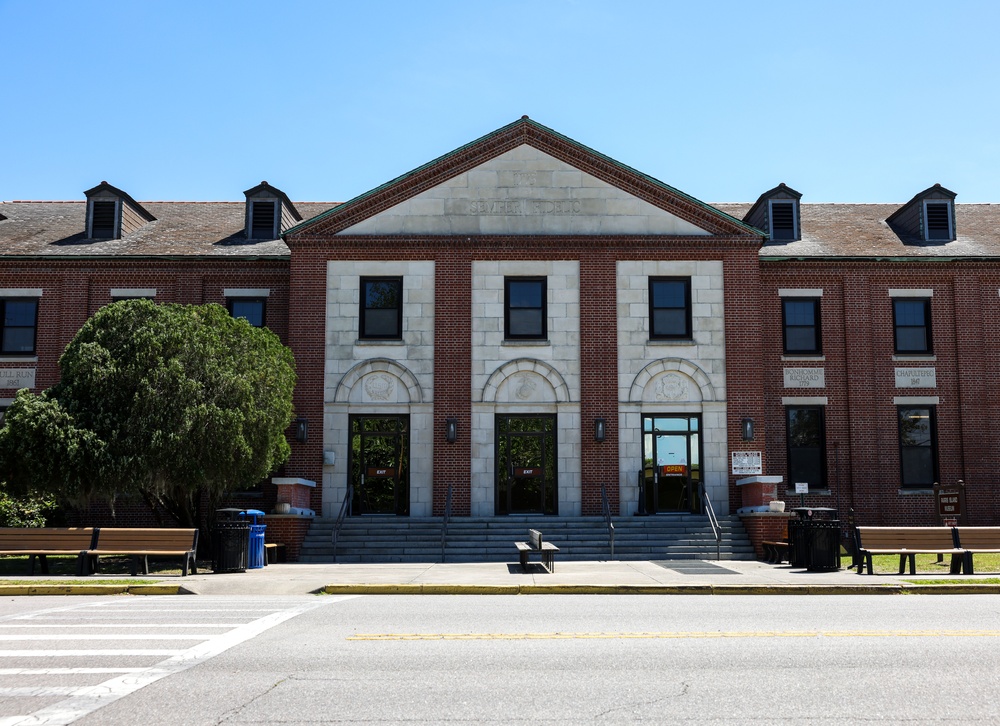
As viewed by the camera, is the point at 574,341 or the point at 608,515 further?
the point at 574,341

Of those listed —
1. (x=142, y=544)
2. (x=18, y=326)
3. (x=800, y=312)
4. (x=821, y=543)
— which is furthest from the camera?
(x=800, y=312)

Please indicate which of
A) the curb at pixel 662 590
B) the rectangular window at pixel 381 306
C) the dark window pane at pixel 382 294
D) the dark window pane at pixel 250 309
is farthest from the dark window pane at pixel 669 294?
the curb at pixel 662 590

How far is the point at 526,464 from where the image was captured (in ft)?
87.9

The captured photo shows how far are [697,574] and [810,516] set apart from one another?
312cm

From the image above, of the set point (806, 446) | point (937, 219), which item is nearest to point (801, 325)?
point (806, 446)

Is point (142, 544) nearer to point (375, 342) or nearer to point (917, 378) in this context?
point (375, 342)

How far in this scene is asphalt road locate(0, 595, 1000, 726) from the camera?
6.72 m

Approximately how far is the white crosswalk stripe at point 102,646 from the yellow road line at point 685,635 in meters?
1.69

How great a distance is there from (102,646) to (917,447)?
81.3 ft

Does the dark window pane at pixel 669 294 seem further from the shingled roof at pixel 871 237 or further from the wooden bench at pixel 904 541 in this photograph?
the wooden bench at pixel 904 541

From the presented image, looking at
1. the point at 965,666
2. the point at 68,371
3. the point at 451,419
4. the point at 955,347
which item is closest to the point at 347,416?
the point at 451,419

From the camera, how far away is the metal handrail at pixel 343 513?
23.3m

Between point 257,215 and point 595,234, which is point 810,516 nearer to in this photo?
point 595,234

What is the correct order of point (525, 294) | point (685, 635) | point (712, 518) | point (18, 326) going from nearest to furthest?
point (685, 635)
point (712, 518)
point (525, 294)
point (18, 326)
